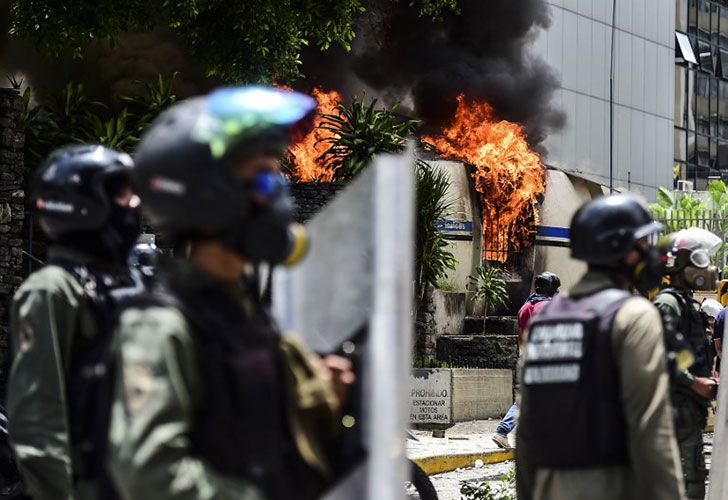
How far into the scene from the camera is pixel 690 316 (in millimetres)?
7695

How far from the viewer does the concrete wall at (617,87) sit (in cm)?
4350

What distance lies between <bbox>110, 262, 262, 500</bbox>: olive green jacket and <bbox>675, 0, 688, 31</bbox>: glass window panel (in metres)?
61.8

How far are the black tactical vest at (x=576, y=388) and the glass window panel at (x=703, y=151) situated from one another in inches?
2483

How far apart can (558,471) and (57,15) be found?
32.3ft

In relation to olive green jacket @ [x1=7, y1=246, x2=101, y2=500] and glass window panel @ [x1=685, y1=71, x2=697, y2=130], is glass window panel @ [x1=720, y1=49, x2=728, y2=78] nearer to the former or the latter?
glass window panel @ [x1=685, y1=71, x2=697, y2=130]

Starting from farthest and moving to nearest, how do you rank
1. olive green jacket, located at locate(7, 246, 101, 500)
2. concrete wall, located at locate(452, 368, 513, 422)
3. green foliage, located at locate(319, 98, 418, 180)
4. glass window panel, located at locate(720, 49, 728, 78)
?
glass window panel, located at locate(720, 49, 728, 78) → green foliage, located at locate(319, 98, 418, 180) → concrete wall, located at locate(452, 368, 513, 422) → olive green jacket, located at locate(7, 246, 101, 500)

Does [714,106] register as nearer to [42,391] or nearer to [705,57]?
[705,57]

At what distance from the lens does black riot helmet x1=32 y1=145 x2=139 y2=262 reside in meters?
4.47

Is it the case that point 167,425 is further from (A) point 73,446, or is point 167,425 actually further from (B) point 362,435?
(A) point 73,446

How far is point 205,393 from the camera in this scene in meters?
2.77

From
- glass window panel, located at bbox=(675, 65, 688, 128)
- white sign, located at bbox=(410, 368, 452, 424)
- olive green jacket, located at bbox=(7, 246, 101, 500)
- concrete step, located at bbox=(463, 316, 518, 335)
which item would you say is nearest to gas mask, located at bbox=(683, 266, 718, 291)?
olive green jacket, located at bbox=(7, 246, 101, 500)

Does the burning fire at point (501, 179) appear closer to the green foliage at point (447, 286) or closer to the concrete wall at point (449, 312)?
the green foliage at point (447, 286)

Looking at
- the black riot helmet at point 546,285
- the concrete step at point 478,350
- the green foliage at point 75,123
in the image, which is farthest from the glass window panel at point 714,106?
the black riot helmet at point 546,285

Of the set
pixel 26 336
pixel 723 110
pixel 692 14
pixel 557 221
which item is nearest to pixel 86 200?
pixel 26 336
